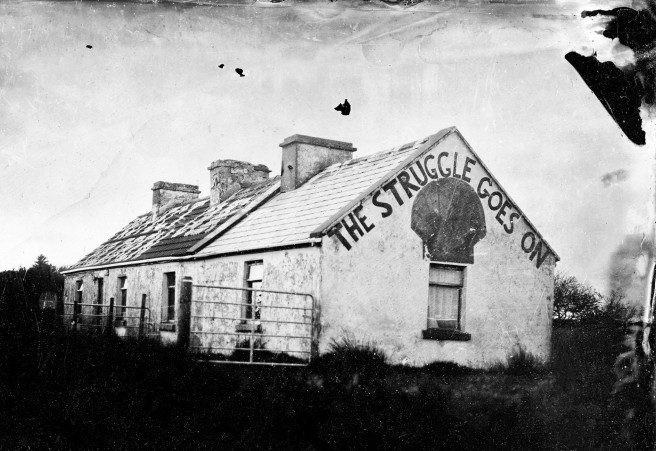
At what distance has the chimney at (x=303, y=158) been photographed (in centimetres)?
1866

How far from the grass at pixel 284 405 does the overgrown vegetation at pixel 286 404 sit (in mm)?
21

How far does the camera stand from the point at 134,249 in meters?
23.3

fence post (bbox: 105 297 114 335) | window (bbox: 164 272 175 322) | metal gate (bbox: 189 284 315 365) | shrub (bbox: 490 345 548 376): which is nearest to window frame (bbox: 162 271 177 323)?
window (bbox: 164 272 175 322)

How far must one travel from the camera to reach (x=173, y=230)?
875 inches

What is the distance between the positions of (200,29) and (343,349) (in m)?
6.82

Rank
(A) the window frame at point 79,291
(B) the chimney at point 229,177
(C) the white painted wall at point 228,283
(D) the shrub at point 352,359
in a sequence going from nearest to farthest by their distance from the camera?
(D) the shrub at point 352,359 → (C) the white painted wall at point 228,283 → (B) the chimney at point 229,177 → (A) the window frame at point 79,291

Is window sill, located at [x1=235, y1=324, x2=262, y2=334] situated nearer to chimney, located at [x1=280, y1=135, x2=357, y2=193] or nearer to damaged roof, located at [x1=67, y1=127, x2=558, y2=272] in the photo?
damaged roof, located at [x1=67, y1=127, x2=558, y2=272]

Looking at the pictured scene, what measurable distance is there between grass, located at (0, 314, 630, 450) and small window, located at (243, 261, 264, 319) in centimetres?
292

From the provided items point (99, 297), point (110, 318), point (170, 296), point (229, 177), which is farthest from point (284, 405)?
point (99, 297)

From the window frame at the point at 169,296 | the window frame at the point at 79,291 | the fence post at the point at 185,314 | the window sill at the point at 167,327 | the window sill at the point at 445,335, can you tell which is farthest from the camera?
the window frame at the point at 79,291

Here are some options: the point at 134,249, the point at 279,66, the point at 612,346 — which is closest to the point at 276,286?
the point at 279,66

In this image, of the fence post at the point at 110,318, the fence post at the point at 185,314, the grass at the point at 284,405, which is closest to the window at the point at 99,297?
the fence post at the point at 110,318

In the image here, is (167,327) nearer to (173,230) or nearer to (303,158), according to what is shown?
(173,230)

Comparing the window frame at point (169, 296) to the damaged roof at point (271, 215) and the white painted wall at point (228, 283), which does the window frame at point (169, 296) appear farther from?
the damaged roof at point (271, 215)
